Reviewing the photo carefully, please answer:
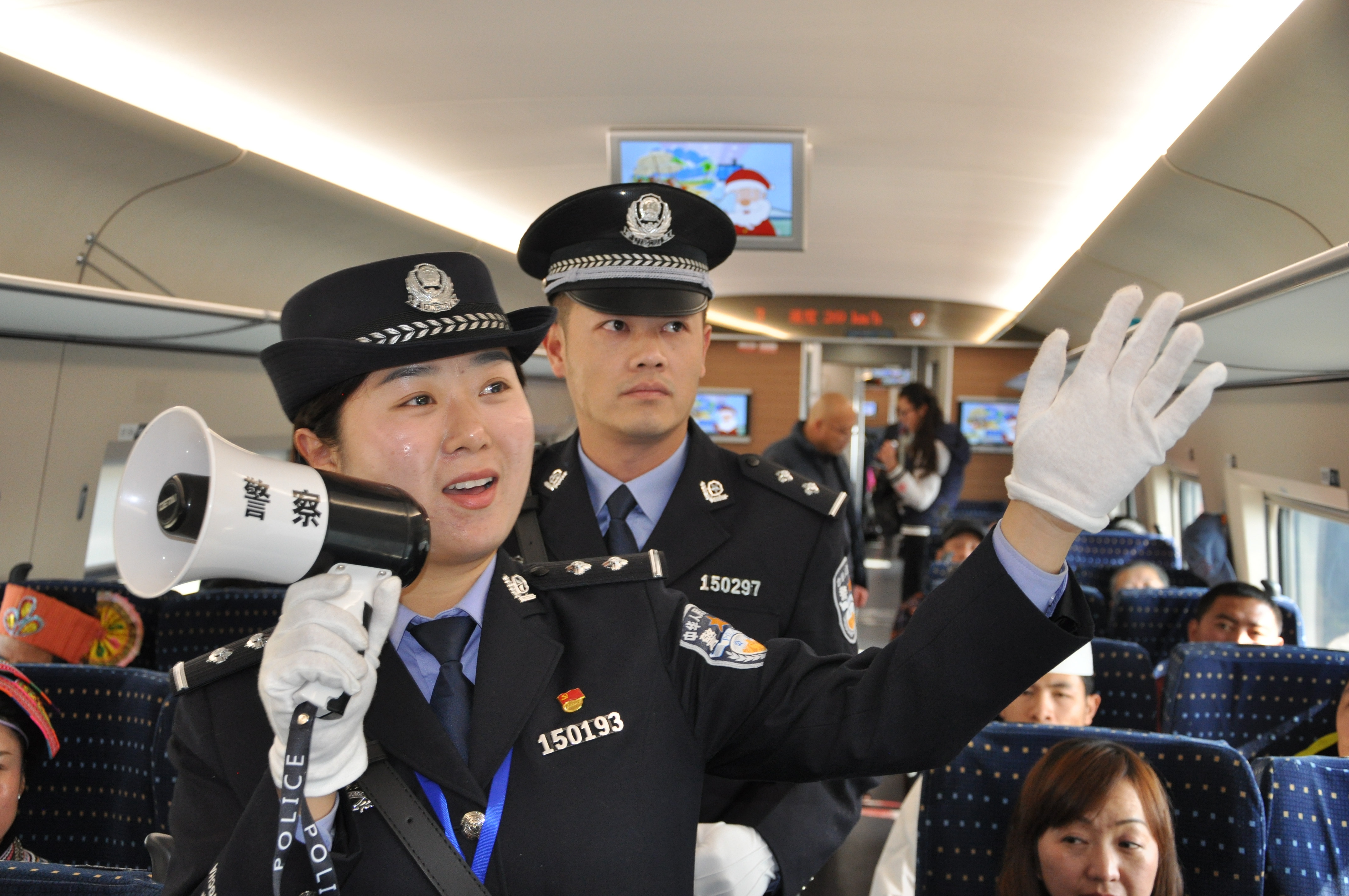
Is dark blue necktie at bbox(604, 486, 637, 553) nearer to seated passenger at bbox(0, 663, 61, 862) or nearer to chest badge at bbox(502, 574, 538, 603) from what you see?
chest badge at bbox(502, 574, 538, 603)

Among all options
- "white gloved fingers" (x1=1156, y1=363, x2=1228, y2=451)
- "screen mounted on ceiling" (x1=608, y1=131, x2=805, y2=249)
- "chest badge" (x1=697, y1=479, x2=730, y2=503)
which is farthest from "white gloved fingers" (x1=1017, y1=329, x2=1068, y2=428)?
"screen mounted on ceiling" (x1=608, y1=131, x2=805, y2=249)

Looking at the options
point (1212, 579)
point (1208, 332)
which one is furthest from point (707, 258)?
point (1212, 579)

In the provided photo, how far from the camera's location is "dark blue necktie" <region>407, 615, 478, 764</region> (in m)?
1.49

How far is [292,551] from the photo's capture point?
112cm

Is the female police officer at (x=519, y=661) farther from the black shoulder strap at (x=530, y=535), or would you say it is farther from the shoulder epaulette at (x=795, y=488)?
the shoulder epaulette at (x=795, y=488)

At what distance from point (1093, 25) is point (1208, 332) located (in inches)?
76.3

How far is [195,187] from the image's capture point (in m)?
5.02

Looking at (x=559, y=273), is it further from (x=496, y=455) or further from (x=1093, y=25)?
(x=1093, y=25)

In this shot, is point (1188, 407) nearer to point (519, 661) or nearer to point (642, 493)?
point (519, 661)

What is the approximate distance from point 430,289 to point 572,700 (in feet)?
2.34

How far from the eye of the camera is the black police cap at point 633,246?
2336 millimetres

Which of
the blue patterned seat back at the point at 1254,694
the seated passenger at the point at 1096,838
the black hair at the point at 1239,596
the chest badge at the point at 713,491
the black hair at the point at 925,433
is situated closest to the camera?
the chest badge at the point at 713,491

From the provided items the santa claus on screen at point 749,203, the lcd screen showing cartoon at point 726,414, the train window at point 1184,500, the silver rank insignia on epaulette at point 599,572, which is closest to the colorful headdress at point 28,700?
the silver rank insignia on epaulette at point 599,572

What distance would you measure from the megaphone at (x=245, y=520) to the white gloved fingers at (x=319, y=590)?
13 millimetres
